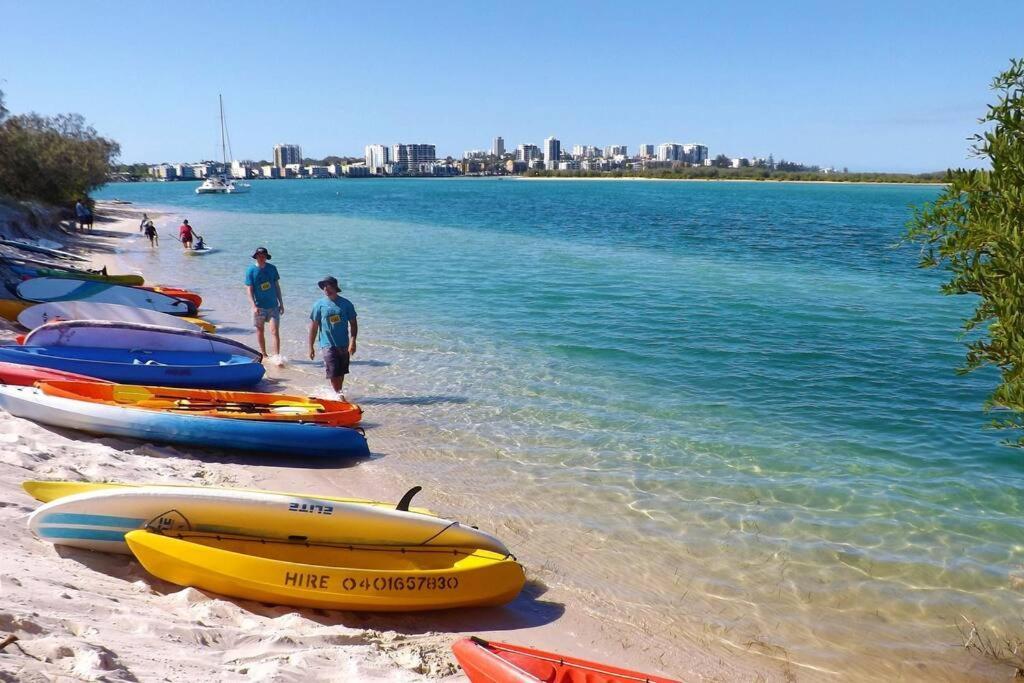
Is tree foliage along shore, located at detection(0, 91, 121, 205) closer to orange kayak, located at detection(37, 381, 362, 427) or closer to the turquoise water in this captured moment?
the turquoise water

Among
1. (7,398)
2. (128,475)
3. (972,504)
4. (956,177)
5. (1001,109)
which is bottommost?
(972,504)

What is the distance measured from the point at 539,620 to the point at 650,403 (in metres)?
6.54

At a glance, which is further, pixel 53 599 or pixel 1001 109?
pixel 1001 109

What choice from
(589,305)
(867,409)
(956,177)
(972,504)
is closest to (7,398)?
(956,177)

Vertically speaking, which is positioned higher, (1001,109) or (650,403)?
(1001,109)

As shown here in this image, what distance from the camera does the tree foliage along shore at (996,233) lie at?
4445mm

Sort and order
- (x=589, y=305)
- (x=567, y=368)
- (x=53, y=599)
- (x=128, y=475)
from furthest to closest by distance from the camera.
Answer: (x=589, y=305) < (x=567, y=368) < (x=128, y=475) < (x=53, y=599)

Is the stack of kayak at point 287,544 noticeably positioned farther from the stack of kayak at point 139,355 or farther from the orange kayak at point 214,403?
the stack of kayak at point 139,355

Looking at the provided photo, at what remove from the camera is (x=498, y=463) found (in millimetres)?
9219

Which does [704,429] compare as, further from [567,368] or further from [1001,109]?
[1001,109]

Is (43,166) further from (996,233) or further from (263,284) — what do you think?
(996,233)

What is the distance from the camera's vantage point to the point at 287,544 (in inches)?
226

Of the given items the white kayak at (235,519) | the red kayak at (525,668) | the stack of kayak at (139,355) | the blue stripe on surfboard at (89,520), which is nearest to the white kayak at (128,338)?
the stack of kayak at (139,355)

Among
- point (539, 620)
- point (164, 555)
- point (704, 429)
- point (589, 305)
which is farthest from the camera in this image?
point (589, 305)
